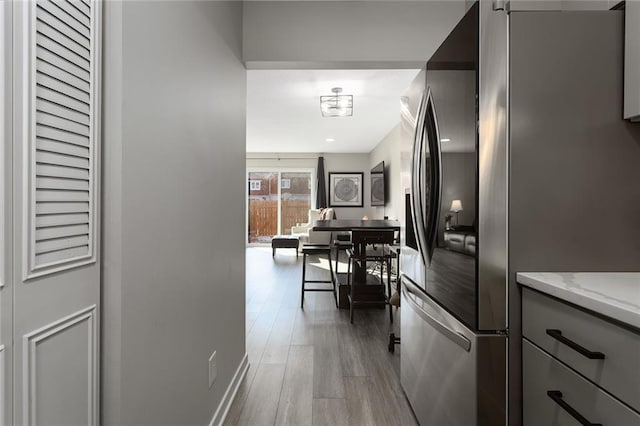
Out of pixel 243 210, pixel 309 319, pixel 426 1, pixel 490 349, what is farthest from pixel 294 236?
pixel 490 349

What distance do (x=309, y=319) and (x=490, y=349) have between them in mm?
2542

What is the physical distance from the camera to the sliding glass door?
31.6ft

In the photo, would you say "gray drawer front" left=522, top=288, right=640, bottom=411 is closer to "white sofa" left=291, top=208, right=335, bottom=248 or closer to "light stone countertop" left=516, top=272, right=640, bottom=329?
"light stone countertop" left=516, top=272, right=640, bottom=329

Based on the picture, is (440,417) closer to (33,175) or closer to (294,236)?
(33,175)

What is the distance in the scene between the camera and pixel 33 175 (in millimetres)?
717

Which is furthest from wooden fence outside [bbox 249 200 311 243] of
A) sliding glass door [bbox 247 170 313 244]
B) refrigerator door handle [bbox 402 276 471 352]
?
refrigerator door handle [bbox 402 276 471 352]

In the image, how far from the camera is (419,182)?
1.76 metres

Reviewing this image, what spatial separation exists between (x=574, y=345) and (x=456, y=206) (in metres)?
0.61

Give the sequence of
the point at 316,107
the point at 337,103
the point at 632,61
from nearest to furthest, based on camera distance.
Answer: the point at 632,61
the point at 337,103
the point at 316,107

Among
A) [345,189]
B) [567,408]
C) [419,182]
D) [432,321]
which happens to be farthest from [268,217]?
[567,408]

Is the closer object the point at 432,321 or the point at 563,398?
the point at 563,398

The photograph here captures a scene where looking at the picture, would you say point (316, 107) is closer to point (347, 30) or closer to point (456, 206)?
point (347, 30)

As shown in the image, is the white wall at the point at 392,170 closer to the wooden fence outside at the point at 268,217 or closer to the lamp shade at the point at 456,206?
the wooden fence outside at the point at 268,217

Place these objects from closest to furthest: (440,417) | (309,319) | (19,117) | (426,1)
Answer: (19,117) < (440,417) < (426,1) < (309,319)
